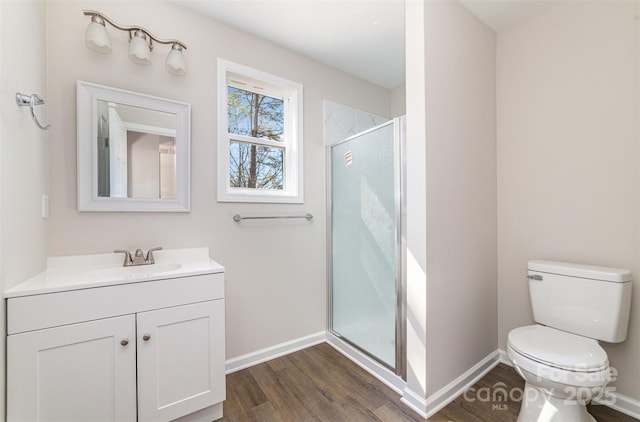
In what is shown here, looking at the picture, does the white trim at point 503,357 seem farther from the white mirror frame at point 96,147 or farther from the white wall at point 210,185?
the white mirror frame at point 96,147

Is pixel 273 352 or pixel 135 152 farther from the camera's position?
pixel 273 352

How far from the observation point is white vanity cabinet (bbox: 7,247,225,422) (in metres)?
1.07

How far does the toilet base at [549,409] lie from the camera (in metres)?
1.29

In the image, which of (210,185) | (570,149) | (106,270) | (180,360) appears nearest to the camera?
(180,360)

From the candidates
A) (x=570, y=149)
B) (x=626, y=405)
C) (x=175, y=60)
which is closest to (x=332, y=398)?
(x=626, y=405)

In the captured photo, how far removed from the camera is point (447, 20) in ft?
5.45

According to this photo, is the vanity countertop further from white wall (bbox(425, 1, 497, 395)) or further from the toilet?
the toilet

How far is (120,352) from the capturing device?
4.02ft

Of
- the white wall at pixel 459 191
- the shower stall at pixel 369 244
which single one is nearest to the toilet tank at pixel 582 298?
the white wall at pixel 459 191

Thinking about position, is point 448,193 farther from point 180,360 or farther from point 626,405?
point 180,360

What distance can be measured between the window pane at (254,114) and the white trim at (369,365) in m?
1.78

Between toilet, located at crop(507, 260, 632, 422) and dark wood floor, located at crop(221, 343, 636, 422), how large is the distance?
0.22m

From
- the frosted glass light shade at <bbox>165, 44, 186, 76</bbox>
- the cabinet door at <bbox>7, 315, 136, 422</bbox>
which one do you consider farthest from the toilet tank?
the frosted glass light shade at <bbox>165, 44, 186, 76</bbox>

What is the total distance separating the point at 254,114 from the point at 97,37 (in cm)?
101
